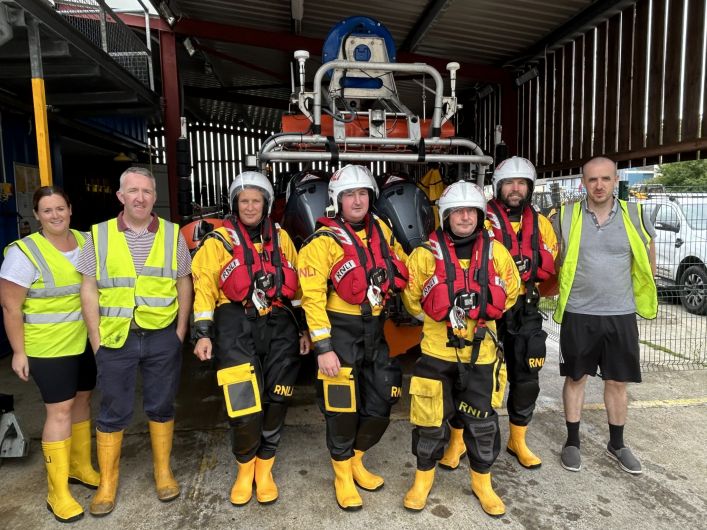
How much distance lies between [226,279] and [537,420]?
2639mm

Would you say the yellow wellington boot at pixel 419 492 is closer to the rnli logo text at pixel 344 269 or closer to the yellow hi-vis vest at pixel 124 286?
the rnli logo text at pixel 344 269

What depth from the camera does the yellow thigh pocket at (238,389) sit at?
271 cm

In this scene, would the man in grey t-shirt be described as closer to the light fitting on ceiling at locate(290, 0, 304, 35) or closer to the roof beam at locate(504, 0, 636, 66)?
the roof beam at locate(504, 0, 636, 66)

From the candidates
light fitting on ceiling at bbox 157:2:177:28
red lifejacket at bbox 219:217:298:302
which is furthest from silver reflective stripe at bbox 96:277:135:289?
light fitting on ceiling at bbox 157:2:177:28

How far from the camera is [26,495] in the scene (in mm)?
2930

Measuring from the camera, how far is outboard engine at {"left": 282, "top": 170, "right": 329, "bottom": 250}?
11.8 ft

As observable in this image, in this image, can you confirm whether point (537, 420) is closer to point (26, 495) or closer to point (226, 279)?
point (226, 279)

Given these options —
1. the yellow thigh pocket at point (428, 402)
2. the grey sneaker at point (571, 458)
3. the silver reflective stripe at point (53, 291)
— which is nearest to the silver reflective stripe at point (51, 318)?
the silver reflective stripe at point (53, 291)

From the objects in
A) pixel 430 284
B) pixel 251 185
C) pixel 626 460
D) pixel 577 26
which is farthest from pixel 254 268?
pixel 577 26

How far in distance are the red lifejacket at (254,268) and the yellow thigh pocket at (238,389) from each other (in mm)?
383

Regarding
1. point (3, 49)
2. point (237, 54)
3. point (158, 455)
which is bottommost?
point (158, 455)

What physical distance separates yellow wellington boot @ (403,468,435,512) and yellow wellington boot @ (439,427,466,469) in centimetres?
37

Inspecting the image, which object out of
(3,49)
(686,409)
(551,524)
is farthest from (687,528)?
(3,49)

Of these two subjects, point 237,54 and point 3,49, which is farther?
point 237,54
